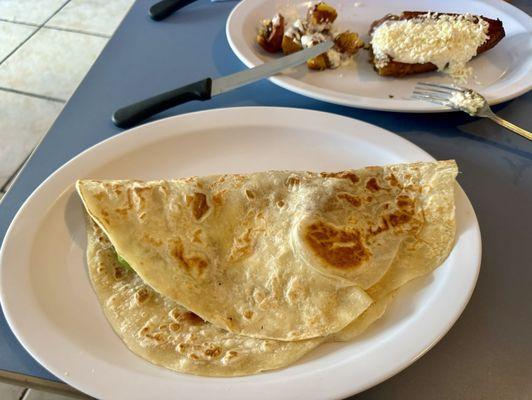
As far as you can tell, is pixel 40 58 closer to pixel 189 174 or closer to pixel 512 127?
pixel 189 174

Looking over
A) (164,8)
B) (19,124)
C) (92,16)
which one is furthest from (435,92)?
(92,16)

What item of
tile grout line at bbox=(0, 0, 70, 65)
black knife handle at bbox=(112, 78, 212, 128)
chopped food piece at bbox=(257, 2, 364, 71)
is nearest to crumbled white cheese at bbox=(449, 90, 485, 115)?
chopped food piece at bbox=(257, 2, 364, 71)

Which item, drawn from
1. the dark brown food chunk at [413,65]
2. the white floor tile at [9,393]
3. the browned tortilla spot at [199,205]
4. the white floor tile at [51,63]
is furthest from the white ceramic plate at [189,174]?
the white floor tile at [51,63]

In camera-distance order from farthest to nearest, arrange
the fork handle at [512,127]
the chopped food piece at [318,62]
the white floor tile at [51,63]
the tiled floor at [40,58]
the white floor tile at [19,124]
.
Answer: the white floor tile at [51,63], the tiled floor at [40,58], the white floor tile at [19,124], the chopped food piece at [318,62], the fork handle at [512,127]

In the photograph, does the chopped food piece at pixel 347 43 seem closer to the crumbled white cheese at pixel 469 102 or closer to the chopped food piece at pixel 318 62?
the chopped food piece at pixel 318 62

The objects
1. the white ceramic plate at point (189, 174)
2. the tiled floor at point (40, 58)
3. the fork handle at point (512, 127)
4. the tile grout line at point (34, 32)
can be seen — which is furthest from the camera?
the tile grout line at point (34, 32)

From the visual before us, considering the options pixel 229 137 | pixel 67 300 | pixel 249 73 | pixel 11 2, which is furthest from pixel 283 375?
pixel 11 2
